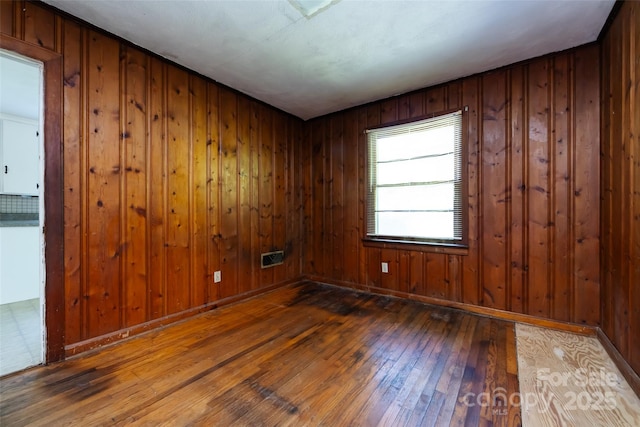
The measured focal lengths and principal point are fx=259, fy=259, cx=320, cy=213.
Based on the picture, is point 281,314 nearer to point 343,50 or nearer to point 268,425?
point 268,425

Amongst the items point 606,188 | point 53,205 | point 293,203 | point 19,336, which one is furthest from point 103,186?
point 606,188

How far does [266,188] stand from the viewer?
3482 millimetres

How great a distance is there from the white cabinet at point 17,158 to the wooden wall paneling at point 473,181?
204 inches

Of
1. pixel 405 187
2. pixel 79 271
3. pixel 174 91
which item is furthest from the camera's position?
pixel 405 187

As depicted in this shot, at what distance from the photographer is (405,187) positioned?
314cm

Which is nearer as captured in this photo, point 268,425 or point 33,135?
point 268,425

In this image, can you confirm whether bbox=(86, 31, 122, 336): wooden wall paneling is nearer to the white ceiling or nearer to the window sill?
the white ceiling

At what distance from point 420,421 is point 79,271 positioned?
2.45m

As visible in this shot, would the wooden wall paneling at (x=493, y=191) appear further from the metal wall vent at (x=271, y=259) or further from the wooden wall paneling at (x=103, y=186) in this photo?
the wooden wall paneling at (x=103, y=186)

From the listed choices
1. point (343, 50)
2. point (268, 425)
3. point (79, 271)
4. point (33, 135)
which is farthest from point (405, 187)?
point (33, 135)

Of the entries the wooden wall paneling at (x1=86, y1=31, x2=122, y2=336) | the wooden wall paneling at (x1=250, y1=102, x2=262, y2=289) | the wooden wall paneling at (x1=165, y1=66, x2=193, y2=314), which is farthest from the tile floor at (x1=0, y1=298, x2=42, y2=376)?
the wooden wall paneling at (x1=250, y1=102, x2=262, y2=289)

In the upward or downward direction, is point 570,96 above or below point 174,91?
below

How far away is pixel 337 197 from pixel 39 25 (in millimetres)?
3094

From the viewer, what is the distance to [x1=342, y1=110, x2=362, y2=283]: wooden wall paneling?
11.6 ft
